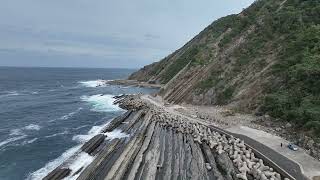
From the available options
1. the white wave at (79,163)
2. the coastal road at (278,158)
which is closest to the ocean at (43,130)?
the white wave at (79,163)

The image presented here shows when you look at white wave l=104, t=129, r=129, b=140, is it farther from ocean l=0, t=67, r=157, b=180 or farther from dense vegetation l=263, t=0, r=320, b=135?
dense vegetation l=263, t=0, r=320, b=135

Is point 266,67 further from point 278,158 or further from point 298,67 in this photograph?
point 278,158

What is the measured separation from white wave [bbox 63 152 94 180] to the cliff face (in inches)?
1043

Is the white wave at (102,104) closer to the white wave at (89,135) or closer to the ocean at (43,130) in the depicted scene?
the ocean at (43,130)

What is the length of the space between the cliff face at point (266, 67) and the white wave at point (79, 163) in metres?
26.5

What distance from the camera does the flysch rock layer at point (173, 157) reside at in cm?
3506

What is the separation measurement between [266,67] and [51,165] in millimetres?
41447

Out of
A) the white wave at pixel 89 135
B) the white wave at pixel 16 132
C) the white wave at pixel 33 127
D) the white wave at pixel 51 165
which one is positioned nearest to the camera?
the white wave at pixel 51 165

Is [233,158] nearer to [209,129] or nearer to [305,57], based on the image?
[209,129]

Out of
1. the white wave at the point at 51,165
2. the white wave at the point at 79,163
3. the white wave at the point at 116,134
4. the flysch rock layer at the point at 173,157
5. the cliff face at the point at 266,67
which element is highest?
the cliff face at the point at 266,67

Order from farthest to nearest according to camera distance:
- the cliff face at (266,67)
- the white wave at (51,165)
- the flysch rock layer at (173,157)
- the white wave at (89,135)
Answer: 1. the white wave at (89,135)
2. the cliff face at (266,67)
3. the white wave at (51,165)
4. the flysch rock layer at (173,157)

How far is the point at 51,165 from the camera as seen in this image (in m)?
44.9

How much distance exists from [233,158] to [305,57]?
96.9 ft

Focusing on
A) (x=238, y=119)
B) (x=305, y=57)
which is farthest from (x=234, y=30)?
(x=238, y=119)
